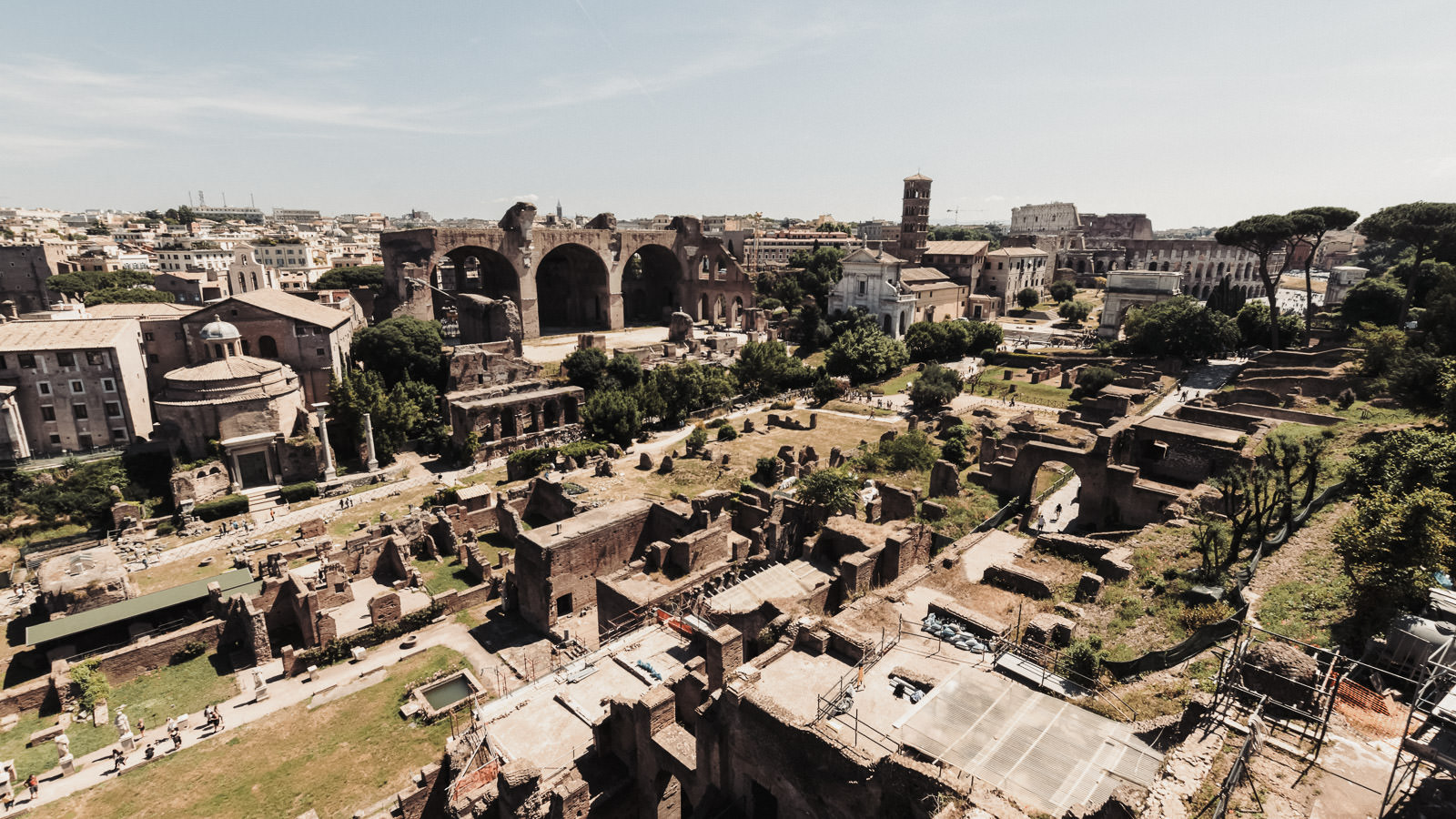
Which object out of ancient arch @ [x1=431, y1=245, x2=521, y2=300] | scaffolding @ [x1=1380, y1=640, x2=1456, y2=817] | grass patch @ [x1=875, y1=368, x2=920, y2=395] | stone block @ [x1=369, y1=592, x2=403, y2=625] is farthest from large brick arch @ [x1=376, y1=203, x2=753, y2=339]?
scaffolding @ [x1=1380, y1=640, x2=1456, y2=817]

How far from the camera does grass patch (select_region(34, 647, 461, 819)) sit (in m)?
17.2

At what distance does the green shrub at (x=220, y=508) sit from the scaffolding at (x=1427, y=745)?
44388 millimetres

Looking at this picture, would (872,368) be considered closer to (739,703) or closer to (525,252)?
(525,252)

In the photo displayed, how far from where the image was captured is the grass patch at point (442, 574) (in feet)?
92.6

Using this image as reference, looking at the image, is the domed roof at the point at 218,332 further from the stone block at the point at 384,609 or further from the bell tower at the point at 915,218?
the bell tower at the point at 915,218

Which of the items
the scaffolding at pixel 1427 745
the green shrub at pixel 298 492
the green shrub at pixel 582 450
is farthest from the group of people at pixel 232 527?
the scaffolding at pixel 1427 745

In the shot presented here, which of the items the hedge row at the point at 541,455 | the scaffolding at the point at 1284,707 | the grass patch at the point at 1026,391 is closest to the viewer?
the scaffolding at the point at 1284,707

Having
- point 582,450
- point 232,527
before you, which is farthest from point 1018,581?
point 232,527

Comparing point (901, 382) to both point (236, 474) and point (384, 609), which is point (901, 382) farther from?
point (236, 474)

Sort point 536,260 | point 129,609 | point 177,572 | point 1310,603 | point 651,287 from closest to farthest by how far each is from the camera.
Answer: point 1310,603 < point 129,609 < point 177,572 < point 536,260 < point 651,287

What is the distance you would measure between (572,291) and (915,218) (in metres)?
49.1

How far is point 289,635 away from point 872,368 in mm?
47039

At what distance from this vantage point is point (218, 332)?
42.9 m

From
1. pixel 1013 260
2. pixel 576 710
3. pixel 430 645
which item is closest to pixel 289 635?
pixel 430 645
